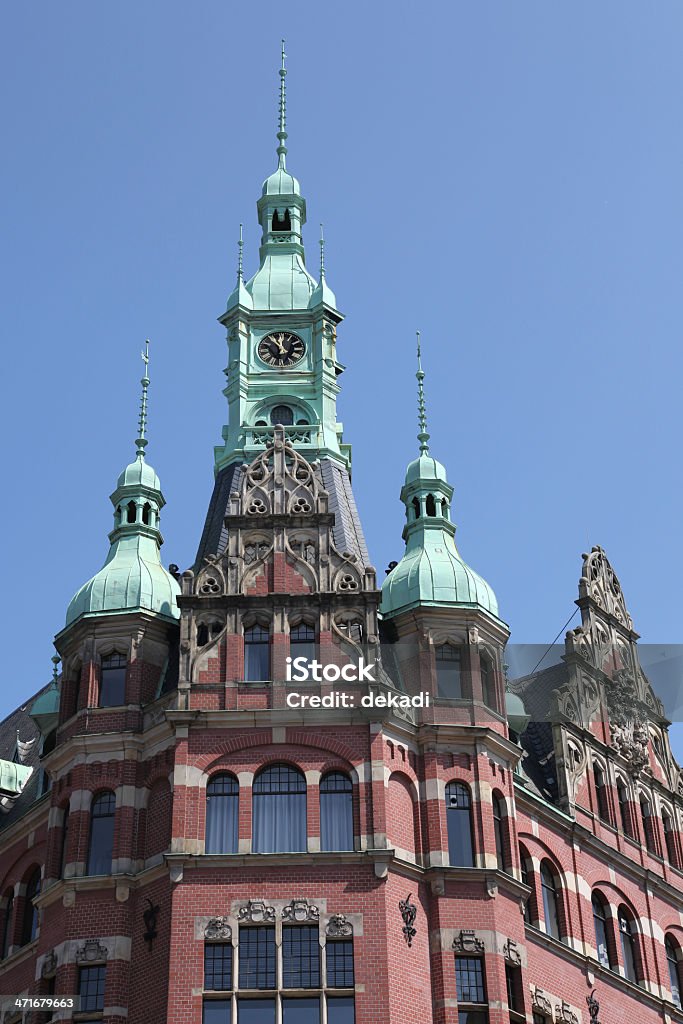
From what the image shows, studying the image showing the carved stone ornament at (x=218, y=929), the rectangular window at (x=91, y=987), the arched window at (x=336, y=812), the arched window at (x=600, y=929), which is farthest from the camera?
the arched window at (x=600, y=929)

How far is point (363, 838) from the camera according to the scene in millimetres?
50094

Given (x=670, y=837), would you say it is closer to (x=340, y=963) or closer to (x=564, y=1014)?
(x=564, y=1014)

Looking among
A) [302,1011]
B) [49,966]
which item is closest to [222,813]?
[302,1011]

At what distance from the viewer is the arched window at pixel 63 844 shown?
5238cm

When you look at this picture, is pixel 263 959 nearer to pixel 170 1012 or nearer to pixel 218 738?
pixel 170 1012

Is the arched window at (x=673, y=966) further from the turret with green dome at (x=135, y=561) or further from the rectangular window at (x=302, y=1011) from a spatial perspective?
the turret with green dome at (x=135, y=561)

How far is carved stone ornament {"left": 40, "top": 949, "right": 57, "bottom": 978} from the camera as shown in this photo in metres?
50.5

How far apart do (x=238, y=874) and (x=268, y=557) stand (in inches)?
405

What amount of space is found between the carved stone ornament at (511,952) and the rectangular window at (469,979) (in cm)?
108

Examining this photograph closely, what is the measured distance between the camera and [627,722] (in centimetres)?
6381

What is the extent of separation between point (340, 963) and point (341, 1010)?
1256 millimetres

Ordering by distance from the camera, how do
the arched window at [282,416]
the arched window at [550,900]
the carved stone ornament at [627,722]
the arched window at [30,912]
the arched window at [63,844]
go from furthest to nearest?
the arched window at [282,416], the carved stone ornament at [627,722], the arched window at [30,912], the arched window at [550,900], the arched window at [63,844]

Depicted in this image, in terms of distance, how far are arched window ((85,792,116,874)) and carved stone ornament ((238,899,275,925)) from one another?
184 inches

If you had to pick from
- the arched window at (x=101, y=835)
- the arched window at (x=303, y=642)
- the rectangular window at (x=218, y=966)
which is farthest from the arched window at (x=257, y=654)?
the rectangular window at (x=218, y=966)
